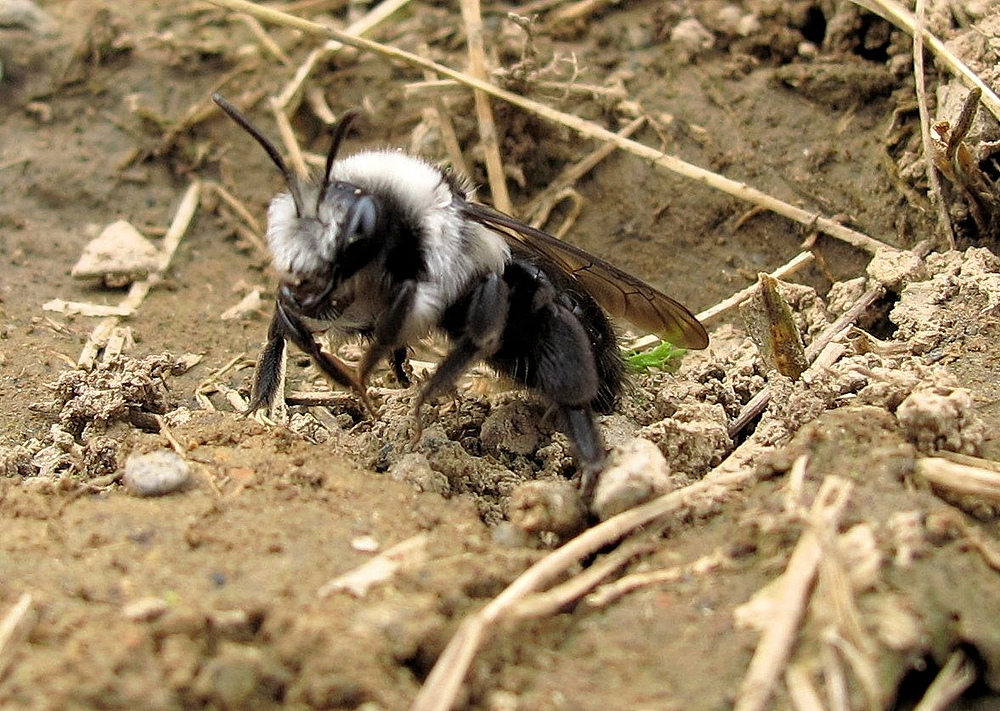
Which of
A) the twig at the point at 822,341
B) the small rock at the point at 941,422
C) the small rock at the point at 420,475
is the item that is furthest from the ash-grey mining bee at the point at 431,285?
the small rock at the point at 941,422

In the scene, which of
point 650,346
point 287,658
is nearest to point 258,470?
point 287,658

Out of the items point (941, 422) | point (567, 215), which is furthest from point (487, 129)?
point (941, 422)

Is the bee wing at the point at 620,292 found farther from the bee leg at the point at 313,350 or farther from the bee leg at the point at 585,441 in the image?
the bee leg at the point at 313,350

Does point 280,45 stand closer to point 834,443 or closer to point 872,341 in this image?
point 872,341

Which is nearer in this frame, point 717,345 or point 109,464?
point 109,464

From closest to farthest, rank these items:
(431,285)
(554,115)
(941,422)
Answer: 1. (941,422)
2. (431,285)
3. (554,115)

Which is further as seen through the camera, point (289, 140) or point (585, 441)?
point (289, 140)

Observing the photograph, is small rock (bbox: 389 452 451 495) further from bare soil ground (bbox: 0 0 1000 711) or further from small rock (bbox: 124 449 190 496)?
small rock (bbox: 124 449 190 496)

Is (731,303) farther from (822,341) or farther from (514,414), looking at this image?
(514,414)
